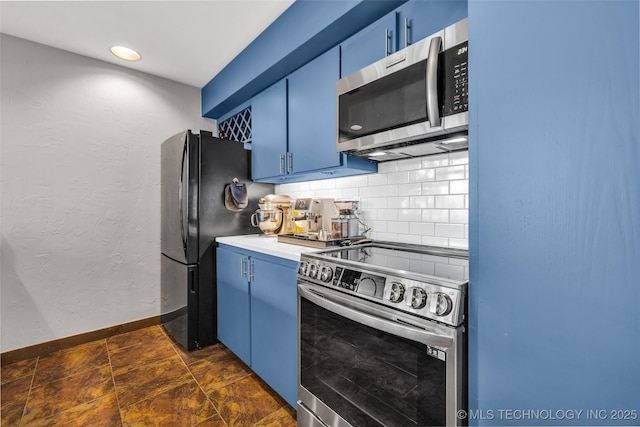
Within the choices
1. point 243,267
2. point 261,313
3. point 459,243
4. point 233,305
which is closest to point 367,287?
point 459,243

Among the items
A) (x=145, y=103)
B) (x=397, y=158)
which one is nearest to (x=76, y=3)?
(x=145, y=103)

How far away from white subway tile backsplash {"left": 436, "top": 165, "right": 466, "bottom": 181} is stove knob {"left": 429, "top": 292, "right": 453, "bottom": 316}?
0.82 m

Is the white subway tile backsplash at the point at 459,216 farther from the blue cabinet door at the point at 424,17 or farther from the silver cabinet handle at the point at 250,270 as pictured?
the silver cabinet handle at the point at 250,270

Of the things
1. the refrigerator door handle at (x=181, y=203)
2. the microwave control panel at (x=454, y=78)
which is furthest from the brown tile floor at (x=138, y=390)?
the microwave control panel at (x=454, y=78)

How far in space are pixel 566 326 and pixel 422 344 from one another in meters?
0.39

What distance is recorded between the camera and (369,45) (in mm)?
1555

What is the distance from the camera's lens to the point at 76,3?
188cm

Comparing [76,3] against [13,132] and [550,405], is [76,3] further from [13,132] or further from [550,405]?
[550,405]

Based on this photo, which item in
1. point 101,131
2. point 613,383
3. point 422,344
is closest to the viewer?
point 613,383

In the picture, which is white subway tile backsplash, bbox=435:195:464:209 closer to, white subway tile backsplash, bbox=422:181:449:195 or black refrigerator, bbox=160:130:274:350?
white subway tile backsplash, bbox=422:181:449:195

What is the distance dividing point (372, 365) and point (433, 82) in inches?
44.3

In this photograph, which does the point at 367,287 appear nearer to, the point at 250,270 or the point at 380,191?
the point at 380,191

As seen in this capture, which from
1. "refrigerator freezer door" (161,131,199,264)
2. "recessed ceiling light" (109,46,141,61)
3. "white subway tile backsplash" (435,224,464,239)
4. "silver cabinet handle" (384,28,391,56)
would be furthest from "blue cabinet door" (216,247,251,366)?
"recessed ceiling light" (109,46,141,61)

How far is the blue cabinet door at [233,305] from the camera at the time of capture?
2039 mm
